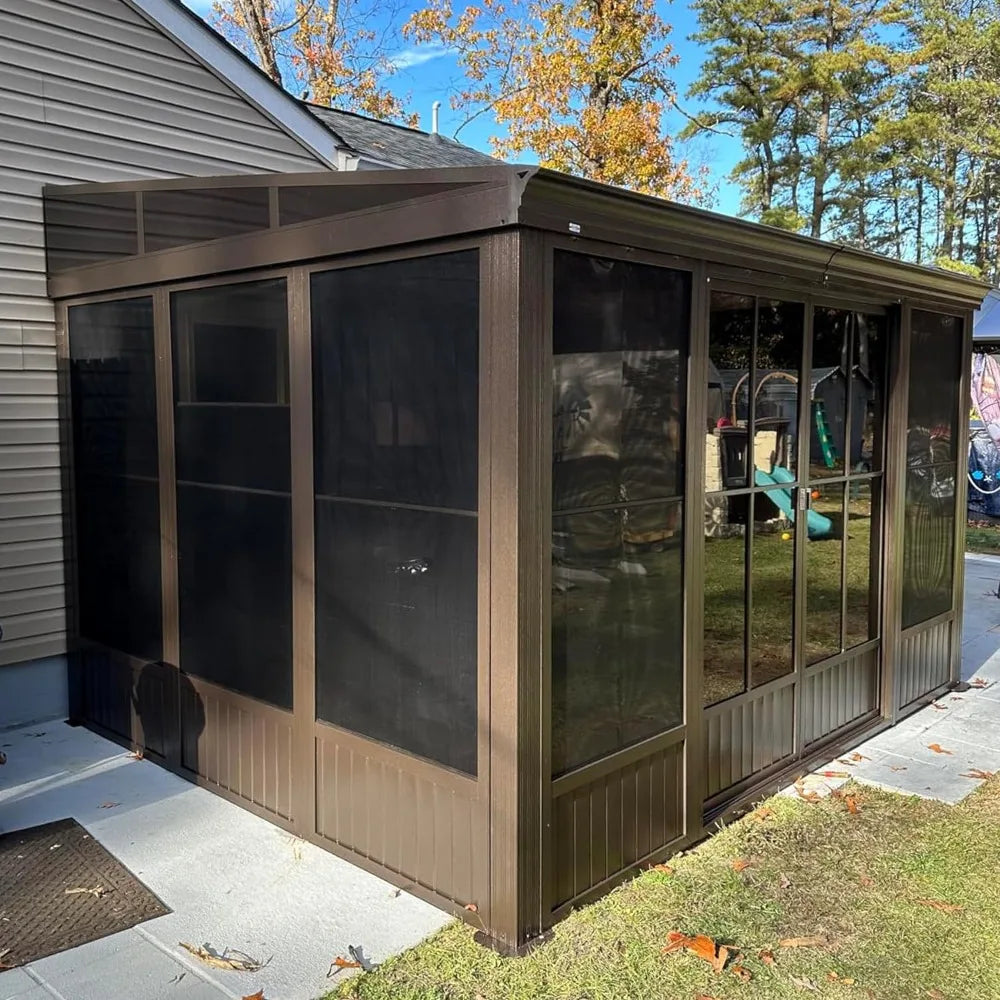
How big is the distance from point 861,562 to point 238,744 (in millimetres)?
3185

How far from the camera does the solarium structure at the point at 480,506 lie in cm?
293

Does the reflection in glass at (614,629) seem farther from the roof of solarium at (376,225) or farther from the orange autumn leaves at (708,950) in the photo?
the roof of solarium at (376,225)

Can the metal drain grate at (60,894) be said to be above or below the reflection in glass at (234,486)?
below

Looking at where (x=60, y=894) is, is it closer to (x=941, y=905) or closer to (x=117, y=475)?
(x=117, y=475)

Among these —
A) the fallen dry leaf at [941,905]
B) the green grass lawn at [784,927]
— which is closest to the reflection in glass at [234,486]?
the green grass lawn at [784,927]

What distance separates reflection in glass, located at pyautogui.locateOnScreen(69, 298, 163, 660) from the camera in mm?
4434

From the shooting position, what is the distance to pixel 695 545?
355 cm

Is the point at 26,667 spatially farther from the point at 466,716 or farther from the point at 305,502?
the point at 466,716

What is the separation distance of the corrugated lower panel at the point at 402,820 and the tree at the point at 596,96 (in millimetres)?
15405

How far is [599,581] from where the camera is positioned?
318 cm

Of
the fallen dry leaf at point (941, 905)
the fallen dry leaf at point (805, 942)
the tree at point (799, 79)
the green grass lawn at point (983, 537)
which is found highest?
the tree at point (799, 79)

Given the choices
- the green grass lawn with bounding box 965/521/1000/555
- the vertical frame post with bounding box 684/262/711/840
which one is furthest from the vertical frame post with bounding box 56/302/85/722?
the green grass lawn with bounding box 965/521/1000/555

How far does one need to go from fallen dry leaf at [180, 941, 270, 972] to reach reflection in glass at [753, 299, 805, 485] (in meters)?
2.72

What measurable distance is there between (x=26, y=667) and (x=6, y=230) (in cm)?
227
